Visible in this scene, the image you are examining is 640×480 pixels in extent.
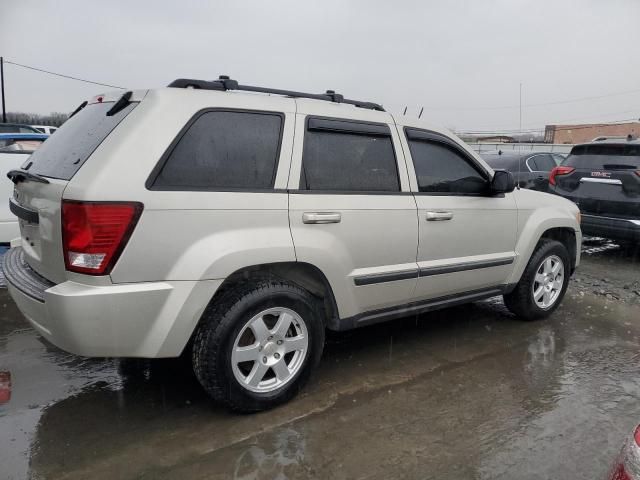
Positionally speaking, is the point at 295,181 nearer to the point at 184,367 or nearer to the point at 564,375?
the point at 184,367

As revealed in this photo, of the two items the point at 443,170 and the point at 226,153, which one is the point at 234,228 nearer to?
the point at 226,153

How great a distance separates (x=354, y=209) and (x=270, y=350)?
100cm

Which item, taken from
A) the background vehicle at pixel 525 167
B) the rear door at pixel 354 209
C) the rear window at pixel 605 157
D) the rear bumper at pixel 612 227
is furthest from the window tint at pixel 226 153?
the background vehicle at pixel 525 167

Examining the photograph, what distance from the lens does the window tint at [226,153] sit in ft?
8.63

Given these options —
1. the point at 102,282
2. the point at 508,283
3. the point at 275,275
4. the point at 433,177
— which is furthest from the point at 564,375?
the point at 102,282

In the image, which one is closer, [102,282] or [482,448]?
[102,282]

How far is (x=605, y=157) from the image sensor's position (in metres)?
7.13

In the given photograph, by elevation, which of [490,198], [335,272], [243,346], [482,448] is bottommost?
[482,448]

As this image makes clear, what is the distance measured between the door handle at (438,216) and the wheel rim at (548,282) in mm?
1352

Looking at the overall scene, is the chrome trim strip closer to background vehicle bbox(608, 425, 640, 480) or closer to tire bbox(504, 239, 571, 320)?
tire bbox(504, 239, 571, 320)

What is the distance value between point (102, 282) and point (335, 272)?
1.33m

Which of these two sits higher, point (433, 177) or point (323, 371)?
point (433, 177)

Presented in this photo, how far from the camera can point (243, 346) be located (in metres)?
2.85

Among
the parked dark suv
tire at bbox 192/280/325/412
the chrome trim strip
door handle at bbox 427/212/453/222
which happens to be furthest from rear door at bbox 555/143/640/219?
tire at bbox 192/280/325/412
